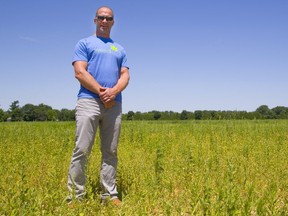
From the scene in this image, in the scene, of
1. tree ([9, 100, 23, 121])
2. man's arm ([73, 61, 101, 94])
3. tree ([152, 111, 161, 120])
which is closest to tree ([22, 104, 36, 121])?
tree ([9, 100, 23, 121])

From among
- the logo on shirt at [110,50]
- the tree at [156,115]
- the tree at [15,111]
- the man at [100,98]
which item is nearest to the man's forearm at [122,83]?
the man at [100,98]

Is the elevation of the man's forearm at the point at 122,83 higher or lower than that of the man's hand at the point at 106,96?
higher

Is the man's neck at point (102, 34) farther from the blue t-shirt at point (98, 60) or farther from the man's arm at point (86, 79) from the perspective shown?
the man's arm at point (86, 79)

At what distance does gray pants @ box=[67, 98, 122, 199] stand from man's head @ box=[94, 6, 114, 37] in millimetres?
1043

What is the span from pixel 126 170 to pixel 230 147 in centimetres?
350

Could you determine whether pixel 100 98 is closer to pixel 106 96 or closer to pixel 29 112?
pixel 106 96

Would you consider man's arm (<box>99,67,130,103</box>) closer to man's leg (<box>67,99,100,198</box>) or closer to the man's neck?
man's leg (<box>67,99,100,198</box>)

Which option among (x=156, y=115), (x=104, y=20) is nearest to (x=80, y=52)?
(x=104, y=20)

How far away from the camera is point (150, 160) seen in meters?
6.64

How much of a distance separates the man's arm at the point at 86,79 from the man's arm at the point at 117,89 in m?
0.09

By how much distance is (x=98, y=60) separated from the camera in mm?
4234

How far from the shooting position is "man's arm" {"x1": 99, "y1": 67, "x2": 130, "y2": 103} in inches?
160

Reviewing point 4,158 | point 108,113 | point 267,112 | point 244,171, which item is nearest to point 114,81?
point 108,113

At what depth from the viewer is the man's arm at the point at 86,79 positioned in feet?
13.2
